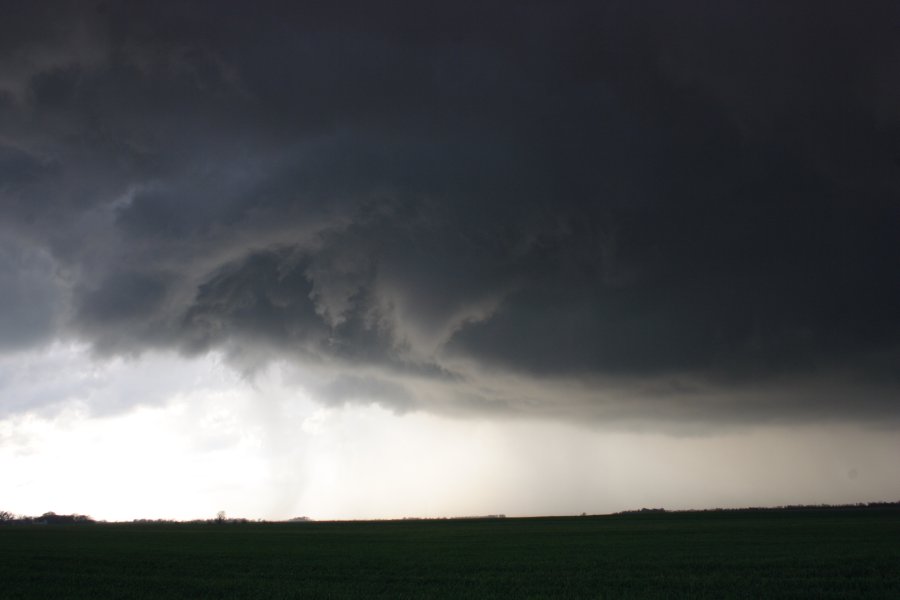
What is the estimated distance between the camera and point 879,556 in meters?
35.7

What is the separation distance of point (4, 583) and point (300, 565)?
1510 centimetres

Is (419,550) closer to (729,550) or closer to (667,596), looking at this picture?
(729,550)

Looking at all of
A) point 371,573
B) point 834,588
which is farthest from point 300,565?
point 834,588

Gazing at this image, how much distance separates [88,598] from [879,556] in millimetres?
41203

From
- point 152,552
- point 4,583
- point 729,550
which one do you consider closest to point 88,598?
point 4,583

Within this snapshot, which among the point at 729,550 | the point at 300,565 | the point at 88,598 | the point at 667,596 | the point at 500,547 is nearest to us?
the point at 667,596

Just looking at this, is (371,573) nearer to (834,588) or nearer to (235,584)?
(235,584)

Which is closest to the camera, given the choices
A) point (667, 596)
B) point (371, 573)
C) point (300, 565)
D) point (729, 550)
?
point (667, 596)

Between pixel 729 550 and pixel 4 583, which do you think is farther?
pixel 729 550

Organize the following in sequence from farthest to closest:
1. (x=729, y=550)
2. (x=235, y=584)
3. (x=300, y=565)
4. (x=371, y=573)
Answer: (x=729, y=550) < (x=300, y=565) < (x=371, y=573) < (x=235, y=584)

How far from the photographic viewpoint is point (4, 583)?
3028 cm

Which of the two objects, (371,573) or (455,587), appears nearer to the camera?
(455,587)

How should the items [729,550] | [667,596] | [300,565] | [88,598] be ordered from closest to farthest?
[667,596], [88,598], [300,565], [729,550]

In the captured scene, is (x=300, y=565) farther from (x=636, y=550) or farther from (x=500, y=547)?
(x=636, y=550)
